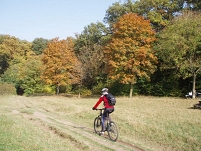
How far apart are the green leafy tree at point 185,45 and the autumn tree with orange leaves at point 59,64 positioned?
18708 mm

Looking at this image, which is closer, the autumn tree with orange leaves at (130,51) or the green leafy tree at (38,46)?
the autumn tree with orange leaves at (130,51)

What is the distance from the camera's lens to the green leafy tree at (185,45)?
31688 millimetres

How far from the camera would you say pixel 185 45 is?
31.6 metres

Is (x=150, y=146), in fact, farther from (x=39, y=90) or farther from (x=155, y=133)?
(x=39, y=90)

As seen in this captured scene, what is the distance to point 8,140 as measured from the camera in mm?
9445

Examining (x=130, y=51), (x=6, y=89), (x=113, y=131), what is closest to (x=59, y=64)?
(x=130, y=51)

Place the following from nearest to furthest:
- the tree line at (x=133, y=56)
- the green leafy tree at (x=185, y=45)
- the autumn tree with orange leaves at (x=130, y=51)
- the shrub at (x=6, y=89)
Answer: the green leafy tree at (x=185, y=45)
the tree line at (x=133, y=56)
the autumn tree with orange leaves at (x=130, y=51)
the shrub at (x=6, y=89)

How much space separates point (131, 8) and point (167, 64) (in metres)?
17.6

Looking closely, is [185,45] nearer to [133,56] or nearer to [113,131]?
[133,56]

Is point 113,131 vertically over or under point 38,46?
under

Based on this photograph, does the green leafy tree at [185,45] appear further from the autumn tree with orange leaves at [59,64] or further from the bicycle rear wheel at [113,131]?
the bicycle rear wheel at [113,131]

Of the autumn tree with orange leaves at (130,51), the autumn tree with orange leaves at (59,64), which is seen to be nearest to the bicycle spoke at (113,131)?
the autumn tree with orange leaves at (130,51)

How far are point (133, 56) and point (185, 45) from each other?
773 cm

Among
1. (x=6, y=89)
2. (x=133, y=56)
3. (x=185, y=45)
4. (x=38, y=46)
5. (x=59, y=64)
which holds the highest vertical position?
(x=38, y=46)
